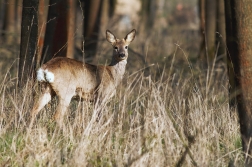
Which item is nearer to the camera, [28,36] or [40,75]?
[40,75]

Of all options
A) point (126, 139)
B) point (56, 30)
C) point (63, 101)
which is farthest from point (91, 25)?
point (126, 139)

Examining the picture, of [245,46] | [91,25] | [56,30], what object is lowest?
[91,25]

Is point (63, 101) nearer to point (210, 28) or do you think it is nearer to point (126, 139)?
point (126, 139)

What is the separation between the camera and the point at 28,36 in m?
7.21

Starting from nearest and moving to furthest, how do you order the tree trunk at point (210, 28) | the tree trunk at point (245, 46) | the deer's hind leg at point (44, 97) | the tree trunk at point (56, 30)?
the tree trunk at point (245, 46) → the deer's hind leg at point (44, 97) → the tree trunk at point (56, 30) → the tree trunk at point (210, 28)

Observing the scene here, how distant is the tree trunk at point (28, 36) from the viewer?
Result: 7.20 m

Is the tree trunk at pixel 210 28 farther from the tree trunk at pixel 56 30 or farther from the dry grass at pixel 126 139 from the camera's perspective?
the dry grass at pixel 126 139

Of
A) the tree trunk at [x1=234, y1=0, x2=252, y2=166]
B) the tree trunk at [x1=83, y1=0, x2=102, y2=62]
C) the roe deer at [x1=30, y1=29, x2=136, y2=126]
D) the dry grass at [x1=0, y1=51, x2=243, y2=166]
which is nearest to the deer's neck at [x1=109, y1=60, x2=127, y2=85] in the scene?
the roe deer at [x1=30, y1=29, x2=136, y2=126]

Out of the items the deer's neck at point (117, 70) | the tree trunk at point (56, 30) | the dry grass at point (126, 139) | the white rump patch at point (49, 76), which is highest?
the tree trunk at point (56, 30)

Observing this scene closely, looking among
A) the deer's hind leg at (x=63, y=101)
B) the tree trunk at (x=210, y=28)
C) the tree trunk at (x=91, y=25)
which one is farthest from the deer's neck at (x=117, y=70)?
the tree trunk at (x=91, y=25)

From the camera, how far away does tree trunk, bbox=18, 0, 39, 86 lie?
7.20 meters

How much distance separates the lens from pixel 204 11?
551 inches

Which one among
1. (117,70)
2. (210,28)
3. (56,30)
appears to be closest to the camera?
(117,70)

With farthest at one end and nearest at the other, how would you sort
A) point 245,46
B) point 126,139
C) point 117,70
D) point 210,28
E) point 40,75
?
point 210,28 < point 117,70 < point 40,75 < point 126,139 < point 245,46
